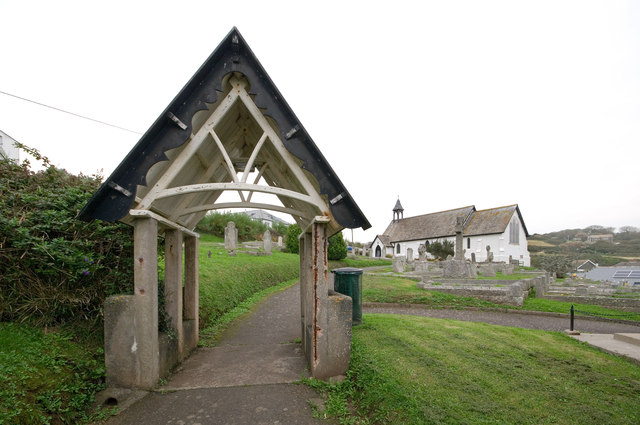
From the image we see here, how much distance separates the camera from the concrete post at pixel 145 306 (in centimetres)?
426

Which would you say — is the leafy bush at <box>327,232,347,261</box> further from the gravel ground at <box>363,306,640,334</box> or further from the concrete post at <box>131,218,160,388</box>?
the concrete post at <box>131,218,160,388</box>

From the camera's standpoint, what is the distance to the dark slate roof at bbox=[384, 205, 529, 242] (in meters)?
46.3

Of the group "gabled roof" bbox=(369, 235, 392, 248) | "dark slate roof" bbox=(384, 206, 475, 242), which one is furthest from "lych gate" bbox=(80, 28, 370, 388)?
"gabled roof" bbox=(369, 235, 392, 248)

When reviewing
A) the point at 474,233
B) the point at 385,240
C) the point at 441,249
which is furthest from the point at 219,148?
the point at 385,240

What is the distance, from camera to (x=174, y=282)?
5688 millimetres

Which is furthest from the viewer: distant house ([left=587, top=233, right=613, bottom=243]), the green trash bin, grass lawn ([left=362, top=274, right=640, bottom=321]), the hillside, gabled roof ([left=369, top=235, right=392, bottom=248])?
distant house ([left=587, top=233, right=613, bottom=243])

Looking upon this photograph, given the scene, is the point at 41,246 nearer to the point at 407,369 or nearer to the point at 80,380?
the point at 80,380

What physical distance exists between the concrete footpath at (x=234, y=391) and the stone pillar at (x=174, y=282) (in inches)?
25.2

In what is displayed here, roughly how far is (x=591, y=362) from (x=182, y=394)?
22.1 ft

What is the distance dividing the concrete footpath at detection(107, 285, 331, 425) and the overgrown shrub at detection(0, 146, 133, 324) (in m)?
1.70

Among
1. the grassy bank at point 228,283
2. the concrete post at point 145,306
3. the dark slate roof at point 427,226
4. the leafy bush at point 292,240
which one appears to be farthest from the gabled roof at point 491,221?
the concrete post at point 145,306

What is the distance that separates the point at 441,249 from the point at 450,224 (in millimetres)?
7190

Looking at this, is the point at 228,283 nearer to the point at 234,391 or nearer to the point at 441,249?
the point at 234,391

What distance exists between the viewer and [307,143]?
4.75 metres
